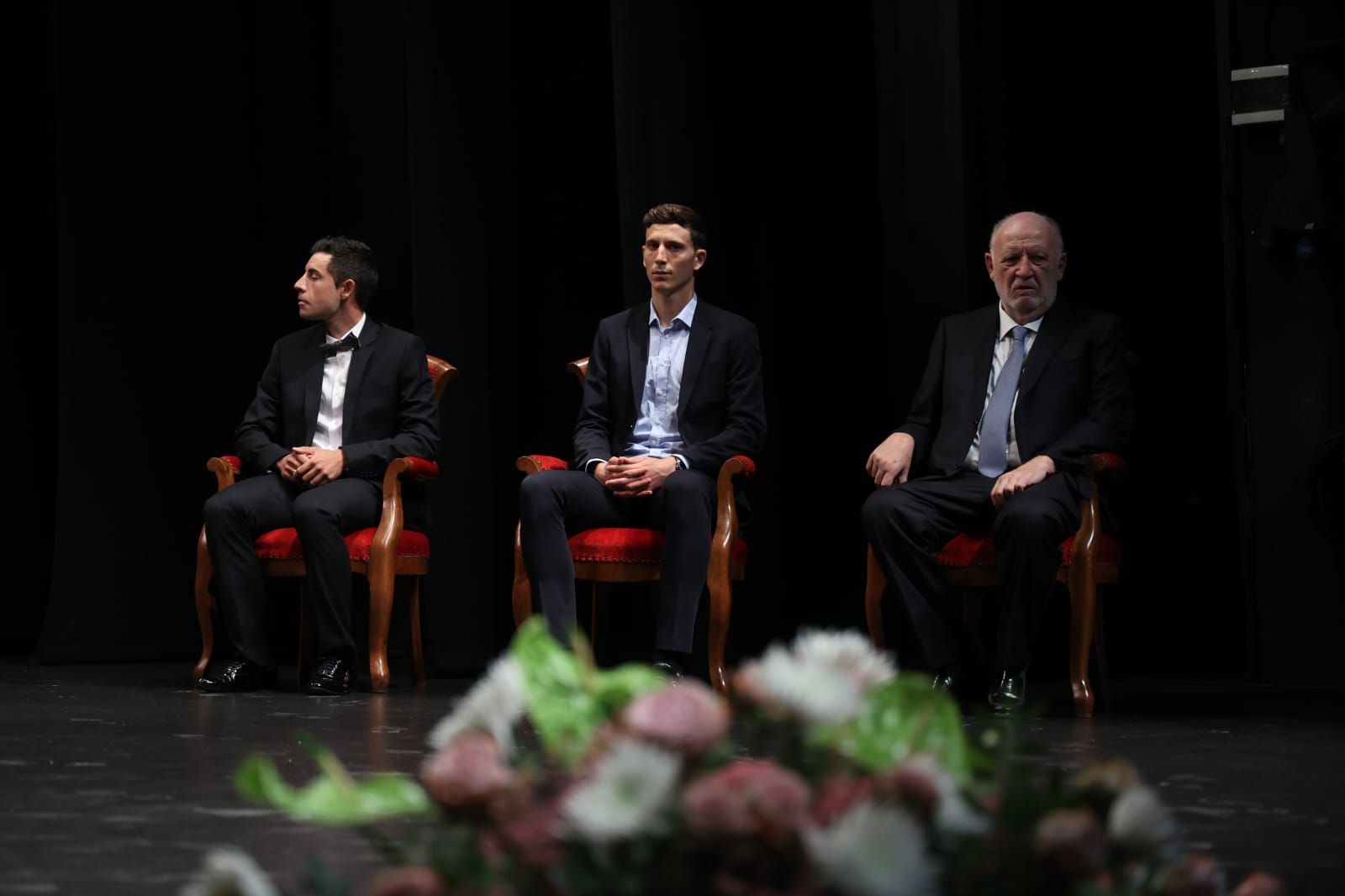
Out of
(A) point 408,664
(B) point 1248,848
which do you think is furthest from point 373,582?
(B) point 1248,848

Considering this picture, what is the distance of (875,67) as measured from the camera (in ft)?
14.8

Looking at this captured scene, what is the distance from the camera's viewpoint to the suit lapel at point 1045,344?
3.94 m

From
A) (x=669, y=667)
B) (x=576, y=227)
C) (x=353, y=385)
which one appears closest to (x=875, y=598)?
(x=669, y=667)

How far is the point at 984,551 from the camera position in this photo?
12.4ft

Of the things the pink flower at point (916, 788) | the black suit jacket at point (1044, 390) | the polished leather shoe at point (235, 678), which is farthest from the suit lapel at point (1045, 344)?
the pink flower at point (916, 788)

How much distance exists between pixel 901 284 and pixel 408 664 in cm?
209

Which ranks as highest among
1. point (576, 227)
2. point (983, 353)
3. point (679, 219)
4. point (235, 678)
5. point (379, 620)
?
point (576, 227)

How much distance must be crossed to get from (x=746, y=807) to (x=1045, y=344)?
3557mm

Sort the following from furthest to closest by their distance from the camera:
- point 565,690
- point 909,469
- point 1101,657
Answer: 1. point 909,469
2. point 1101,657
3. point 565,690

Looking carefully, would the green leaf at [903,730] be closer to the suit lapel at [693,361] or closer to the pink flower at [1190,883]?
the pink flower at [1190,883]

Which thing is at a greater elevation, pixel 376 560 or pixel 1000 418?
pixel 1000 418

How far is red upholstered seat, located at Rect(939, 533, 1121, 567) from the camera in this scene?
3.72m

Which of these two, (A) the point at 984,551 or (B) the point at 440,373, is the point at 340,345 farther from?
(A) the point at 984,551

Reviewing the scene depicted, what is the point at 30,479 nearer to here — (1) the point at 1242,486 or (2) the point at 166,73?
(2) the point at 166,73
